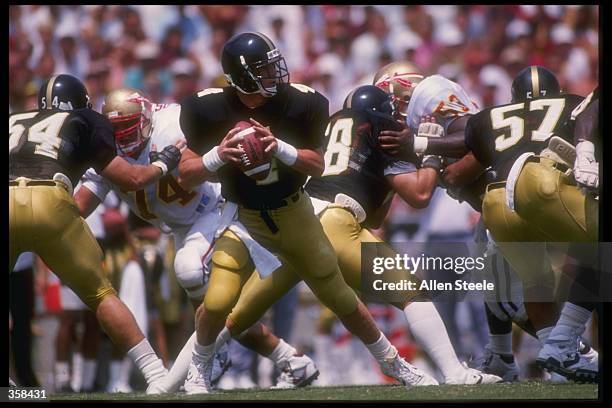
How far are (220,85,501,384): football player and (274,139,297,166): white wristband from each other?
516 mm

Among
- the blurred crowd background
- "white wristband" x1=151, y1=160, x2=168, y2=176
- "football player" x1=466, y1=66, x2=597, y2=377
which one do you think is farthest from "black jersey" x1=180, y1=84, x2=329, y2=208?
the blurred crowd background

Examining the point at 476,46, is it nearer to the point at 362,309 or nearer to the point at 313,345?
the point at 313,345

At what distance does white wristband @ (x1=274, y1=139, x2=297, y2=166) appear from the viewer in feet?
16.1

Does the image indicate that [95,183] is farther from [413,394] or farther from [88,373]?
[413,394]

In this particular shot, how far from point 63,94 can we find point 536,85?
2.05 metres

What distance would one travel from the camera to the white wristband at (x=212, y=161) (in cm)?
493

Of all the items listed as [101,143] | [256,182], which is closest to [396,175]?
[256,182]

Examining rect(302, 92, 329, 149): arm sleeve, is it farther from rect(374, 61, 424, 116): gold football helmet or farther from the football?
rect(374, 61, 424, 116): gold football helmet

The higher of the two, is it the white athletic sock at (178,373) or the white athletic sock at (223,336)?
the white athletic sock at (223,336)

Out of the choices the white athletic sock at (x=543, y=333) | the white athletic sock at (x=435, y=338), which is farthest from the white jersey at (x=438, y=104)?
the white athletic sock at (x=543, y=333)

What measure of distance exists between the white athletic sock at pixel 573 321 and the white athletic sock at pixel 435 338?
46cm

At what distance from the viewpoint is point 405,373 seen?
534cm

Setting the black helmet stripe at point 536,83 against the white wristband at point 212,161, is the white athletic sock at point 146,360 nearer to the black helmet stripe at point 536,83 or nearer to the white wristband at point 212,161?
the white wristband at point 212,161

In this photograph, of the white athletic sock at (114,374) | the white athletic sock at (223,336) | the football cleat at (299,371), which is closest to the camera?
the white athletic sock at (223,336)
